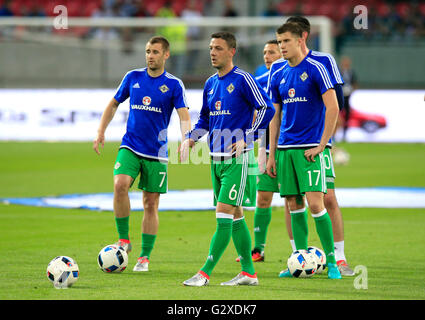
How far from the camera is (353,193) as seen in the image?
1402 centimetres

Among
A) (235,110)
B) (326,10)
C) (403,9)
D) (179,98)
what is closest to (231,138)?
(235,110)

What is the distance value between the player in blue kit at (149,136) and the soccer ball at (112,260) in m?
0.55

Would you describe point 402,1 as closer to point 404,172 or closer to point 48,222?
point 404,172

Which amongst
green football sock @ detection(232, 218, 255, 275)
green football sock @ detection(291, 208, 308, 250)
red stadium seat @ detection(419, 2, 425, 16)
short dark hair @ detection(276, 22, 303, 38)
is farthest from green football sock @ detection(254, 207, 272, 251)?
red stadium seat @ detection(419, 2, 425, 16)

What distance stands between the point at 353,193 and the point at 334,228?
20.4 ft

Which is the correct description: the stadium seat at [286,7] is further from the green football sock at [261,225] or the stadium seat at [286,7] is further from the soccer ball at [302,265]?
the soccer ball at [302,265]

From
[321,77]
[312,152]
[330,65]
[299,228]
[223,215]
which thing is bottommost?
[299,228]

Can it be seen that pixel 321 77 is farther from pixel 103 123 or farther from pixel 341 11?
pixel 341 11

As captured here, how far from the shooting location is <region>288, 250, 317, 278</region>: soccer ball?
24.6 feet

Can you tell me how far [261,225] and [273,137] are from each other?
4.46 feet

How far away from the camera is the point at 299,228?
7766 mm

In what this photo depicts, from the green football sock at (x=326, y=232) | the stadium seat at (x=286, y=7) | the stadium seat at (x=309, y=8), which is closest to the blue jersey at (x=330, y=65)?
the green football sock at (x=326, y=232)

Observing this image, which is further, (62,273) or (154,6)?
(154,6)
